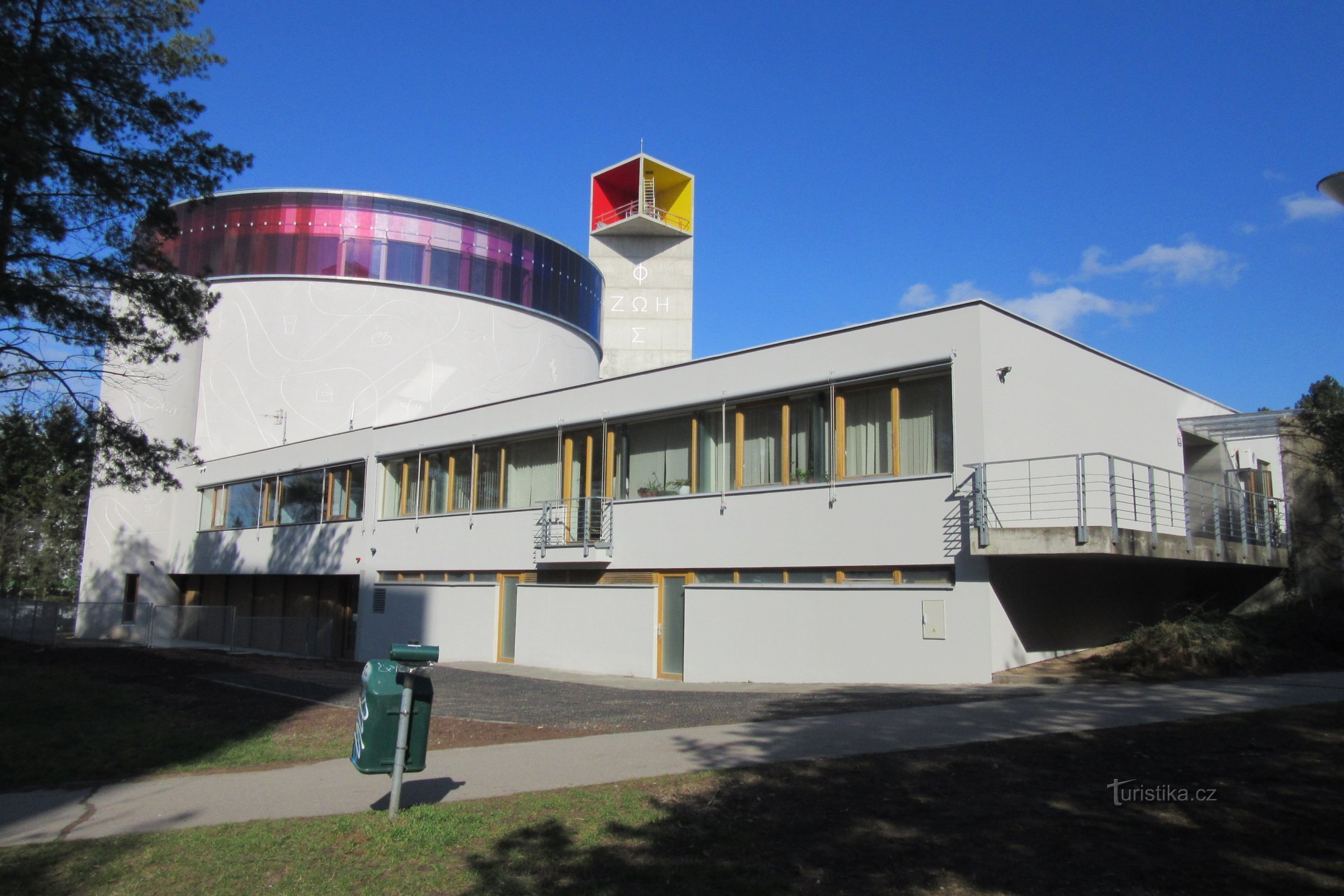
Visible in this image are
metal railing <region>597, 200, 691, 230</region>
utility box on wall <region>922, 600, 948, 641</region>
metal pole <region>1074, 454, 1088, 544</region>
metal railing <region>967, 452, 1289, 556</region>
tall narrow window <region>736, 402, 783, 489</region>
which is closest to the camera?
A: metal pole <region>1074, 454, 1088, 544</region>

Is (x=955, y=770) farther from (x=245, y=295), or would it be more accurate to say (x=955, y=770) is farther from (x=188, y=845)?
(x=245, y=295)

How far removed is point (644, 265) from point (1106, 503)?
1481 inches

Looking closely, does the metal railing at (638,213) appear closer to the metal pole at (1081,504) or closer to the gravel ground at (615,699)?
the gravel ground at (615,699)

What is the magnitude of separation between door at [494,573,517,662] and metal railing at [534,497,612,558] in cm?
165

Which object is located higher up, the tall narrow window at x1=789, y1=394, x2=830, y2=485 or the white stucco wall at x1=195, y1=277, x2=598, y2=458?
the white stucco wall at x1=195, y1=277, x2=598, y2=458

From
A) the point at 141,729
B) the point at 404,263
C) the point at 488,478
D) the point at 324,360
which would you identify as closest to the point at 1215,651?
the point at 141,729

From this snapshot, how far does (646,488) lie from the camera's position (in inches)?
827

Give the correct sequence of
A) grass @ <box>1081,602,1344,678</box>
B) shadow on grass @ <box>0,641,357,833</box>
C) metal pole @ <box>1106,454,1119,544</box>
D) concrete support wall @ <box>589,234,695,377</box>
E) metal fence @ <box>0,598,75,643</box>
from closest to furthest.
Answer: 1. shadow on grass @ <box>0,641,357,833</box>
2. metal pole @ <box>1106,454,1119,544</box>
3. grass @ <box>1081,602,1344,678</box>
4. metal fence @ <box>0,598,75,643</box>
5. concrete support wall @ <box>589,234,695,377</box>

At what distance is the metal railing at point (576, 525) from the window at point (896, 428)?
5995mm

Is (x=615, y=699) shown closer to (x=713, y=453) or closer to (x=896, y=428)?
(x=896, y=428)

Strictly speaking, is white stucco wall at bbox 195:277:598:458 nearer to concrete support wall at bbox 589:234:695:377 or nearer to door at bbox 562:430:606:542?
concrete support wall at bbox 589:234:695:377

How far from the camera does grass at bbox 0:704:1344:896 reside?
18.5 feet

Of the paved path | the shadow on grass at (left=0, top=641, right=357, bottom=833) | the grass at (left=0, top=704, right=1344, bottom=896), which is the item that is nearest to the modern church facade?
the paved path

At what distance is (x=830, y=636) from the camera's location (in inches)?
660
